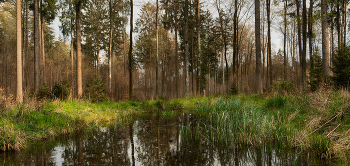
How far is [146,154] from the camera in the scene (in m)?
4.07

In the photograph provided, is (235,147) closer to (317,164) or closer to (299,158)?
(299,158)

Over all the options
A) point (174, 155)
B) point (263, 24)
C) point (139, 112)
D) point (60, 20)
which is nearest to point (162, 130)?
point (174, 155)

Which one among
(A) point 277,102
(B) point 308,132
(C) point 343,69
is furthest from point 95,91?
(C) point 343,69

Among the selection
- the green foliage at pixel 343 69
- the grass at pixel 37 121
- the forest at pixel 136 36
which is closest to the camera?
the grass at pixel 37 121

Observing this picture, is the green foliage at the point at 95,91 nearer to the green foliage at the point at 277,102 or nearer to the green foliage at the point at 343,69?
the green foliage at the point at 277,102

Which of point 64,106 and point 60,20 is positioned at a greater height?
point 60,20

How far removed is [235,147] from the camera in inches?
167

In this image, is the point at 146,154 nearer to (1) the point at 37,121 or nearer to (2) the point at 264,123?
(2) the point at 264,123

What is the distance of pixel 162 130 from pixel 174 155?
2360 mm

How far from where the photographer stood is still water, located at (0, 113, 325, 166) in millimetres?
3545

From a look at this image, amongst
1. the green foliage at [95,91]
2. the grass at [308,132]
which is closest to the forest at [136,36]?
the green foliage at [95,91]

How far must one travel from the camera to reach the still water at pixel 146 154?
3.54 meters

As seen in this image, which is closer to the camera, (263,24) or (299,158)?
(299,158)

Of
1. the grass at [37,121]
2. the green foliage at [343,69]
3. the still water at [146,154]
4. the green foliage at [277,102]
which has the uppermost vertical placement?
the green foliage at [343,69]
